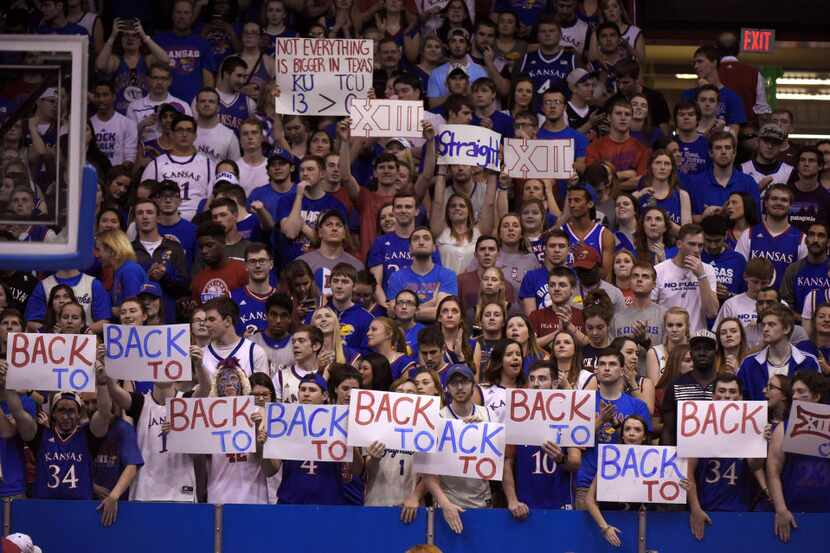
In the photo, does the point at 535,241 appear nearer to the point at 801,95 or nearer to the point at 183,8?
the point at 183,8

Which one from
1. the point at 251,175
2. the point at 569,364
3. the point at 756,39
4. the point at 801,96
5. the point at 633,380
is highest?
the point at 756,39

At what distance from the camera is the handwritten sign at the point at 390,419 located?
11172mm

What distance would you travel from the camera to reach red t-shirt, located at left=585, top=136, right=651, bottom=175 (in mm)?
15305

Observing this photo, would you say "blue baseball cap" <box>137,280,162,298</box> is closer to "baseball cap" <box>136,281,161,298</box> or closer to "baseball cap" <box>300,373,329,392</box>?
"baseball cap" <box>136,281,161,298</box>

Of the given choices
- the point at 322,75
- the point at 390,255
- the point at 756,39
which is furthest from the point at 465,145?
the point at 756,39

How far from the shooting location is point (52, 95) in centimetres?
852

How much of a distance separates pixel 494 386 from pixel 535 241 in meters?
2.28

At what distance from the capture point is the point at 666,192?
1483 cm

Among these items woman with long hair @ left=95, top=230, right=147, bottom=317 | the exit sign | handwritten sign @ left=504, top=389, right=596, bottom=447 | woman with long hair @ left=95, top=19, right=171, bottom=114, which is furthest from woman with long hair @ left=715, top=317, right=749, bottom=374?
the exit sign

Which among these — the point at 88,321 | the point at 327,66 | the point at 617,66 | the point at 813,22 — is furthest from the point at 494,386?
the point at 813,22

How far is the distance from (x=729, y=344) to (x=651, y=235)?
75.0 inches

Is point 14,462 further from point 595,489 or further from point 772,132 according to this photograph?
point 772,132

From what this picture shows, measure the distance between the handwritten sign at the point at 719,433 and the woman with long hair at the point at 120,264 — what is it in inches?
168

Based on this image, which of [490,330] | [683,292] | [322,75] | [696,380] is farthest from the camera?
[322,75]
